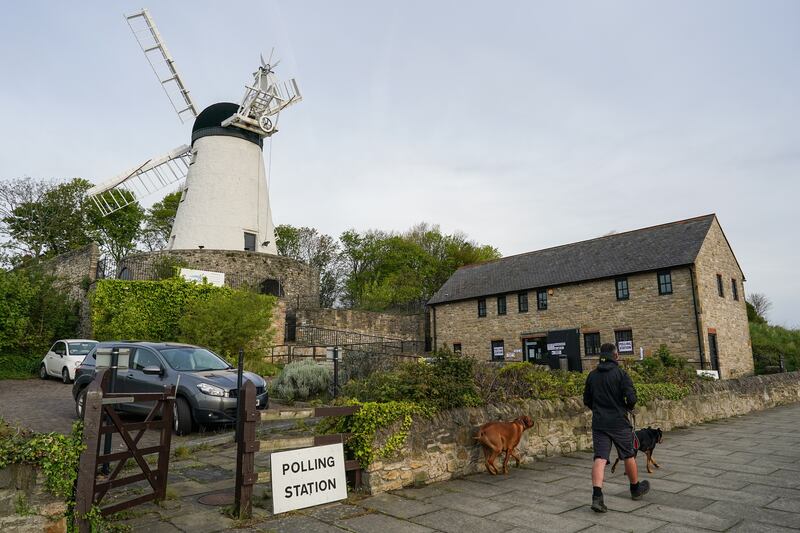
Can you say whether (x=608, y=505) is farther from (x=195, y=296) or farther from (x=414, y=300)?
(x=414, y=300)

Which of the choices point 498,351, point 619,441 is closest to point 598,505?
point 619,441

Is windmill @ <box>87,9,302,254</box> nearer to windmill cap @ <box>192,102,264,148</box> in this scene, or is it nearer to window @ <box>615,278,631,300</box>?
windmill cap @ <box>192,102,264,148</box>

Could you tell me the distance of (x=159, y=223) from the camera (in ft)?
148

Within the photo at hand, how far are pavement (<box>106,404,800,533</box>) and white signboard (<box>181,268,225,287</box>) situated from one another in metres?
14.9

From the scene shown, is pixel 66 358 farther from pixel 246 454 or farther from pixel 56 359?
pixel 246 454

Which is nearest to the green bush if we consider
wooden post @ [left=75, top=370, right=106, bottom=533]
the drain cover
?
the drain cover

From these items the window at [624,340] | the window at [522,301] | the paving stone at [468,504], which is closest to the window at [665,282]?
the window at [624,340]

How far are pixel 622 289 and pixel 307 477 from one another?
2178 centimetres

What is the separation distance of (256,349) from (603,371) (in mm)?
15530

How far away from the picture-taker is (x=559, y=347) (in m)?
25.2

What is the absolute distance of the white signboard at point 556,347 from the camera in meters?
25.0

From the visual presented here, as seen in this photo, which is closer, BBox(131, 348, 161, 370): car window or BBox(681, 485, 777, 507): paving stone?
BBox(681, 485, 777, 507): paving stone

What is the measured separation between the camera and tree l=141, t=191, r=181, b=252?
145 feet

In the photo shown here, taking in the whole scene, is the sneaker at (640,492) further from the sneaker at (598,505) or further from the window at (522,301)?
the window at (522,301)
